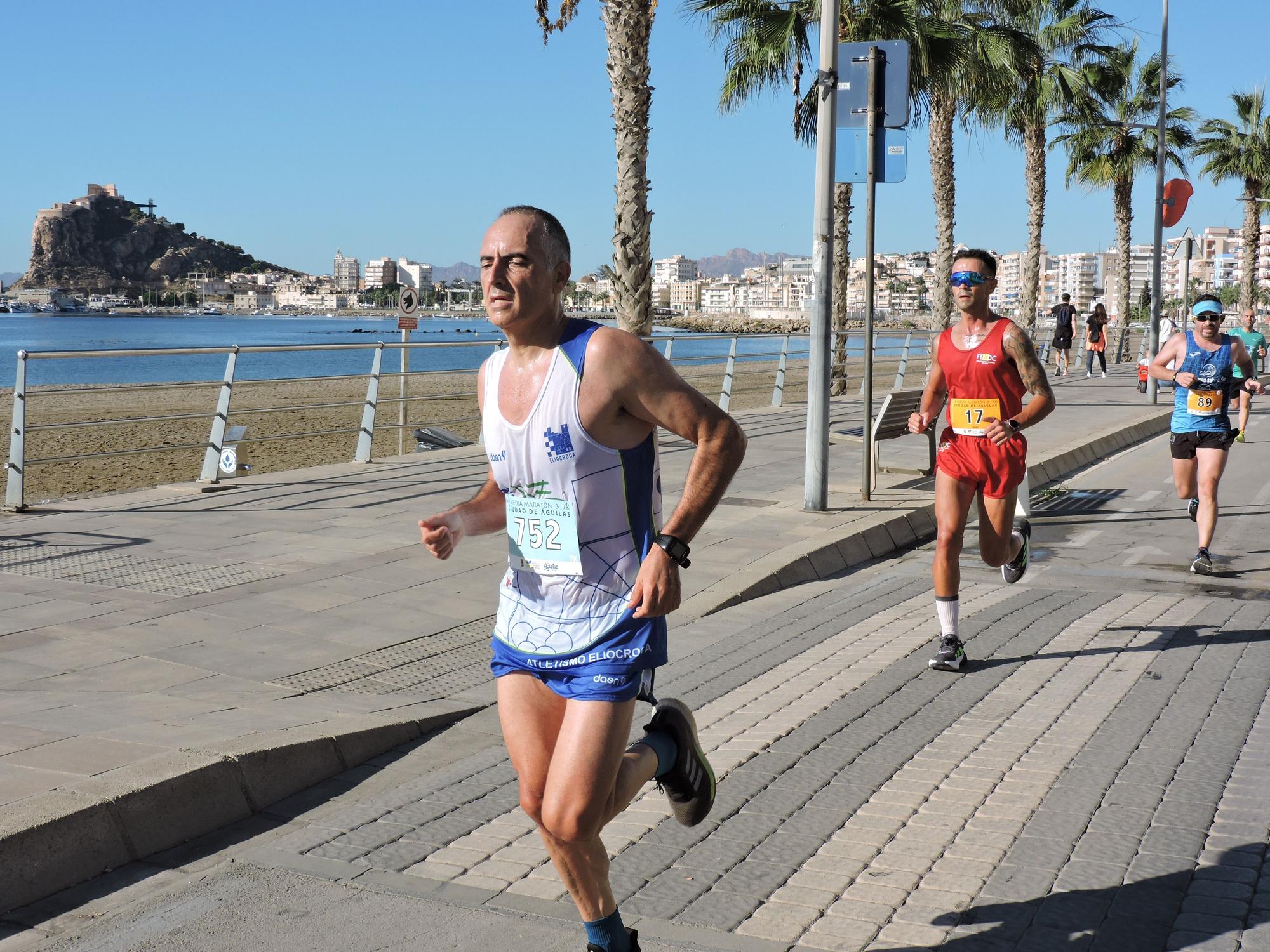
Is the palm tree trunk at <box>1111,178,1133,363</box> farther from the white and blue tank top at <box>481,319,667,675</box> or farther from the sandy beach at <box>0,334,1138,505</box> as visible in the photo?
the white and blue tank top at <box>481,319,667,675</box>

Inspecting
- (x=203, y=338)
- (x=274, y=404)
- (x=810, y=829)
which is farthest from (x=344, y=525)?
(x=203, y=338)

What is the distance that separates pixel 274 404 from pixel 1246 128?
115ft

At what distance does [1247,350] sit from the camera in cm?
951

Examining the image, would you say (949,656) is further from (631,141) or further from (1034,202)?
(1034,202)

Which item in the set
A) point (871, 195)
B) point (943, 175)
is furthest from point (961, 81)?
point (871, 195)

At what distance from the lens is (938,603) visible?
20.5ft

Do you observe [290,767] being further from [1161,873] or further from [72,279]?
[72,279]

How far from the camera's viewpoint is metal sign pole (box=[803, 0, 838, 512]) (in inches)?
404

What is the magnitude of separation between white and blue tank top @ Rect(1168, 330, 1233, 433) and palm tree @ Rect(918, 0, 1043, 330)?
591 inches

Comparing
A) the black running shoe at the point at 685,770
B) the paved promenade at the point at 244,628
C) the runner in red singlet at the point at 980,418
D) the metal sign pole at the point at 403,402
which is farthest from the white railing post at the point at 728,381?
the black running shoe at the point at 685,770

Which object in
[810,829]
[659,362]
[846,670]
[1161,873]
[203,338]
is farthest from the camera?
[203,338]

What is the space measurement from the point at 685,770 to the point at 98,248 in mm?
204315

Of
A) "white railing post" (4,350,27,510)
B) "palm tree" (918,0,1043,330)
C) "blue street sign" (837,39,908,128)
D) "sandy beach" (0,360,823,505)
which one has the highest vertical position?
"palm tree" (918,0,1043,330)

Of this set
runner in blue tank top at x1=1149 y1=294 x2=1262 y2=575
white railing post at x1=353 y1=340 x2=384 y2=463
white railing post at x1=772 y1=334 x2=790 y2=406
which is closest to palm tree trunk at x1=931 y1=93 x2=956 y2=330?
white railing post at x1=772 y1=334 x2=790 y2=406
